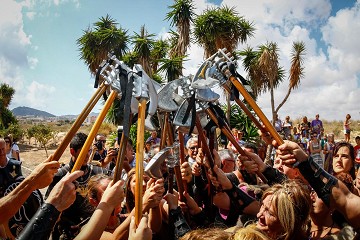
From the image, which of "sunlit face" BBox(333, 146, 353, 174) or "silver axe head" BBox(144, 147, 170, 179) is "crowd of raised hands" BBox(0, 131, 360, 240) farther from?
"sunlit face" BBox(333, 146, 353, 174)

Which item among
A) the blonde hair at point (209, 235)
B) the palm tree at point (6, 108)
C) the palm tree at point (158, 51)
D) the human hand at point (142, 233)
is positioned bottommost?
the human hand at point (142, 233)

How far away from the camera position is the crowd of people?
58.4 inches

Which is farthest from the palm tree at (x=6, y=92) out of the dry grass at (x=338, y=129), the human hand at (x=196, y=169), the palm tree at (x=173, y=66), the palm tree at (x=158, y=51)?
the human hand at (x=196, y=169)

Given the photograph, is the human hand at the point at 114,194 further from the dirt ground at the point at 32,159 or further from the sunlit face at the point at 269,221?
the dirt ground at the point at 32,159

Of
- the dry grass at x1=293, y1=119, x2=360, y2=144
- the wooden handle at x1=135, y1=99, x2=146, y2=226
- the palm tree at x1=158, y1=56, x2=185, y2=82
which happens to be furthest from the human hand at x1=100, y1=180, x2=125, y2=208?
the dry grass at x1=293, y1=119, x2=360, y2=144

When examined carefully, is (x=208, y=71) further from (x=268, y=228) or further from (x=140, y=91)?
(x=268, y=228)

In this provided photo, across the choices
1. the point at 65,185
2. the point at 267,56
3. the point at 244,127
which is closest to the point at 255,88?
the point at 267,56

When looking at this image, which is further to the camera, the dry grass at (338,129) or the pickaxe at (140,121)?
the dry grass at (338,129)

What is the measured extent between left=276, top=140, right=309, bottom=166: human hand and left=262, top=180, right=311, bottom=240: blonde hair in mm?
176

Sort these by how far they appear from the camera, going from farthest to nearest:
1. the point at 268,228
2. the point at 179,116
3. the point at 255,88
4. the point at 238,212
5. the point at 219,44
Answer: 1. the point at 255,88
2. the point at 219,44
3. the point at 238,212
4. the point at 179,116
5. the point at 268,228

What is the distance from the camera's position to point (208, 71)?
7.15ft

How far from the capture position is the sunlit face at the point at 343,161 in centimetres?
299

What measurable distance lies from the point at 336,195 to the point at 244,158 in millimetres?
864

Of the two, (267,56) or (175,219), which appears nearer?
(175,219)
